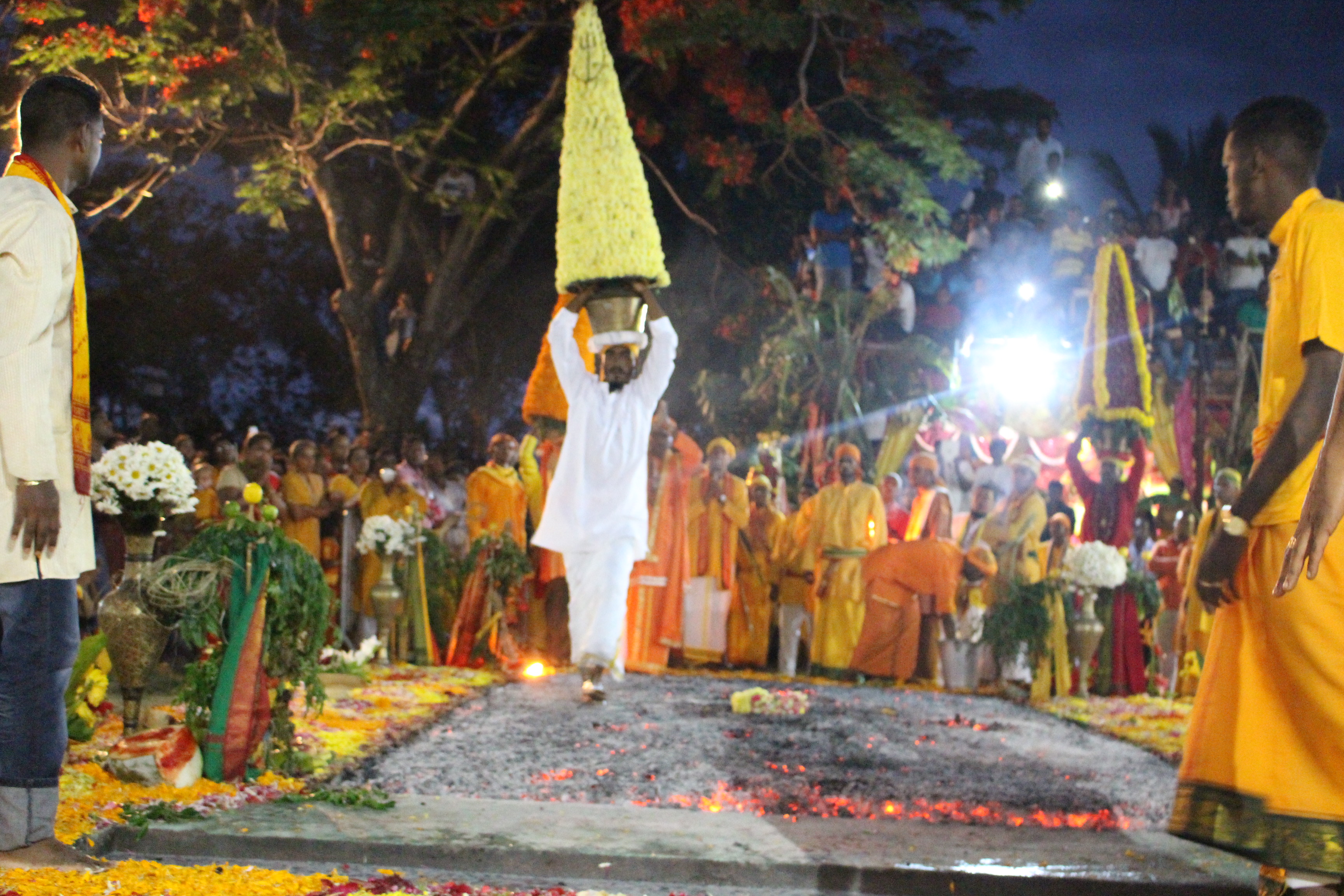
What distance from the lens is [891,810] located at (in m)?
5.42

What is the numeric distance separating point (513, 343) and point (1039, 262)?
8070 mm

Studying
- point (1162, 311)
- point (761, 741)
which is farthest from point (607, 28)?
point (761, 741)

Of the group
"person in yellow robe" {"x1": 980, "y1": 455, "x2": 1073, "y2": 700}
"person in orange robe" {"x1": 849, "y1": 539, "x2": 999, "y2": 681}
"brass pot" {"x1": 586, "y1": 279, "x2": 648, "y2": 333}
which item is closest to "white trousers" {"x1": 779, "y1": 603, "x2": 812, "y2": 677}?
"person in orange robe" {"x1": 849, "y1": 539, "x2": 999, "y2": 681}

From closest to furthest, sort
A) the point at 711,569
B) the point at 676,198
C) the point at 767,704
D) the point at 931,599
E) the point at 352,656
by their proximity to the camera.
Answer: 1. the point at 767,704
2. the point at 352,656
3. the point at 931,599
4. the point at 711,569
5. the point at 676,198

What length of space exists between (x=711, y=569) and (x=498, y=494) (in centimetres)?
216

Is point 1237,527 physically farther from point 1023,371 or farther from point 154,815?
point 1023,371

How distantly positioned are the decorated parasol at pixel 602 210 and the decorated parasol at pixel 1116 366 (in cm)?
639

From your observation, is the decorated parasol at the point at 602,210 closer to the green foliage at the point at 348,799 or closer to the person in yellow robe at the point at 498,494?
the person in yellow robe at the point at 498,494

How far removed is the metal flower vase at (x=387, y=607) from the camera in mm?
10031

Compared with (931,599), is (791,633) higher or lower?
lower

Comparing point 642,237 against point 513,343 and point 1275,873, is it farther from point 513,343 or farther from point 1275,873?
point 513,343

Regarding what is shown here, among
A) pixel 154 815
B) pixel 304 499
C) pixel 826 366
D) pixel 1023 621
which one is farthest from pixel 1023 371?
pixel 154 815

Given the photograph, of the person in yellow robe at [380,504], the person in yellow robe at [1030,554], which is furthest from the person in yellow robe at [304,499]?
the person in yellow robe at [1030,554]

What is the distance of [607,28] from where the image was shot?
15.4m
